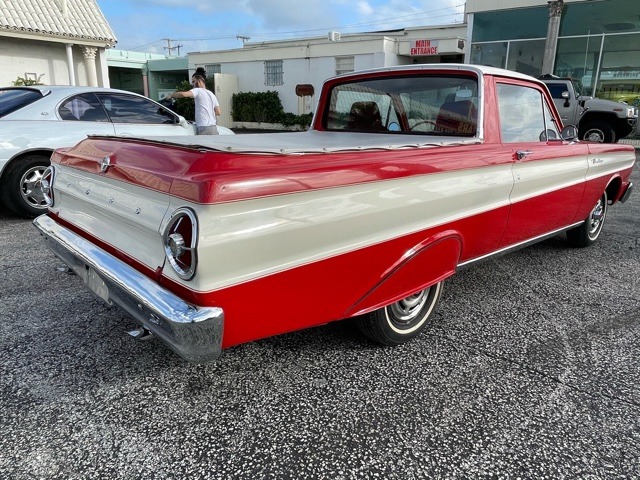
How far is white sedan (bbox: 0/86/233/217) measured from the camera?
5121 millimetres

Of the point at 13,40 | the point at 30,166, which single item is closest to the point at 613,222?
the point at 30,166

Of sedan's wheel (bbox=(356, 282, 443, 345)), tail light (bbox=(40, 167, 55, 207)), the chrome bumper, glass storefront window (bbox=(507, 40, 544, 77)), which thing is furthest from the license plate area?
glass storefront window (bbox=(507, 40, 544, 77))

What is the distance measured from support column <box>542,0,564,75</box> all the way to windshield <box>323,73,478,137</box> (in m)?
15.2

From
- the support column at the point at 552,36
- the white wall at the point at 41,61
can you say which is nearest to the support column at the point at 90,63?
the white wall at the point at 41,61

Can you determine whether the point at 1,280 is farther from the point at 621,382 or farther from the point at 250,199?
the point at 621,382

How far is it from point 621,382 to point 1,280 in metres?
4.22

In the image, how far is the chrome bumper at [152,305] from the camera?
5.91ft

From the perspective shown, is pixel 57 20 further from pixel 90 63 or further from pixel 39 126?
pixel 39 126

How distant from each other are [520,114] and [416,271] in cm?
179

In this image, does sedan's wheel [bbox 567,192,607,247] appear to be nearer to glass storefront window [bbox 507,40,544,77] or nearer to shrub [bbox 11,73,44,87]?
shrub [bbox 11,73,44,87]

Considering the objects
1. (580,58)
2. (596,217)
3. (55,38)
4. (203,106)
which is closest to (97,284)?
(596,217)

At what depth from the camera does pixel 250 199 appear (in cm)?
183

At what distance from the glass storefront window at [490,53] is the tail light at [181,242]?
60.0 ft

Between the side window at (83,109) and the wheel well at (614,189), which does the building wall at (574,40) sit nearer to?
the wheel well at (614,189)
